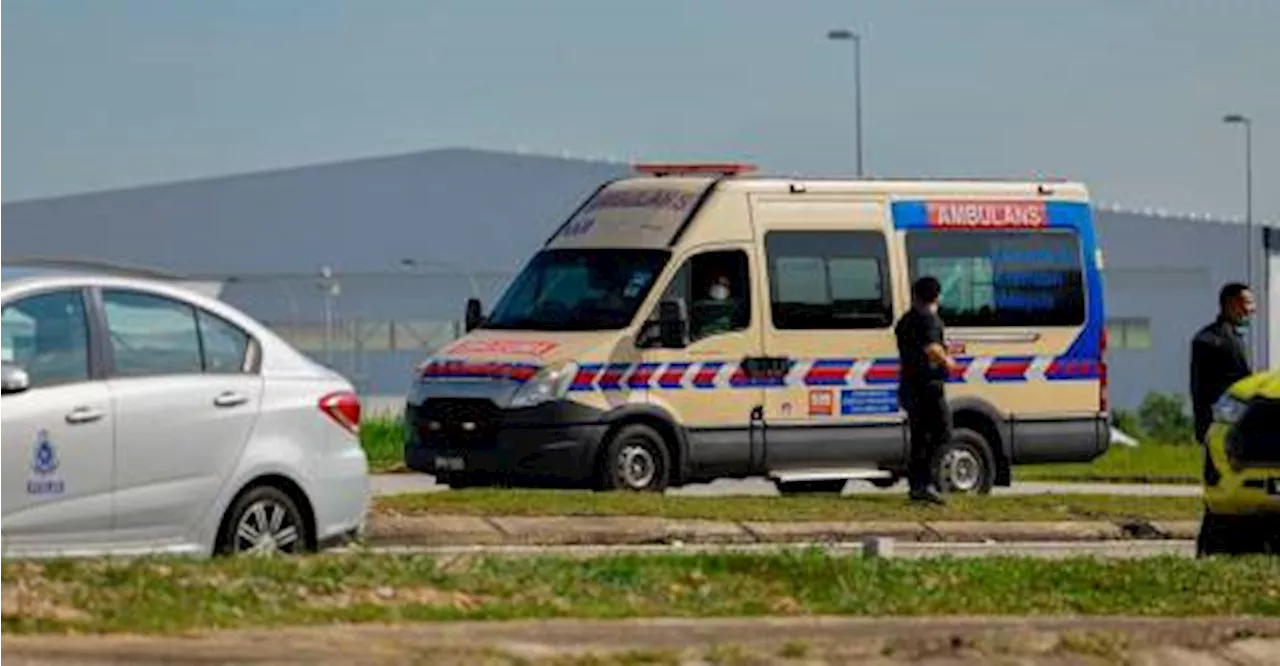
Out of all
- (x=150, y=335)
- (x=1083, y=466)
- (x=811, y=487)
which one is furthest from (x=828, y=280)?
(x=1083, y=466)

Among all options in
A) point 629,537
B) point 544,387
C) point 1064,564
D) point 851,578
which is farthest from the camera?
point 544,387

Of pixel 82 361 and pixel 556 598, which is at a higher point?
pixel 82 361

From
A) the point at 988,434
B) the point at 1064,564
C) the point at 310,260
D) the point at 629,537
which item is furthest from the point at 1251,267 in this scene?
the point at 1064,564

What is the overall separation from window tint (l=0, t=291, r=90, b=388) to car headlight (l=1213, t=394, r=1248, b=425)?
20.6 ft

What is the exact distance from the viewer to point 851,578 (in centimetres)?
1291

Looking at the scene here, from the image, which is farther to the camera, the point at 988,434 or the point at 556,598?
the point at 988,434

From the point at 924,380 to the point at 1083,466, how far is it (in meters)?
15.6

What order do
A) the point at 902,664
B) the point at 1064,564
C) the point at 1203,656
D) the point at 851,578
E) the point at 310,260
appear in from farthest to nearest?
1. the point at 310,260
2. the point at 1064,564
3. the point at 851,578
4. the point at 1203,656
5. the point at 902,664

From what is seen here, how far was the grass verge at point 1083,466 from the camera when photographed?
33312 millimetres

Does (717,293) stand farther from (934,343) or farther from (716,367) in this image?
(934,343)

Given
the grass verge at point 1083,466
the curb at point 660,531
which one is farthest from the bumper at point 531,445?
the grass verge at point 1083,466

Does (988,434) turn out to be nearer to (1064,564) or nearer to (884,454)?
(884,454)

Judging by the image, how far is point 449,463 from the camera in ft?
76.2

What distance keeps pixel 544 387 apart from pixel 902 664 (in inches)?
473
